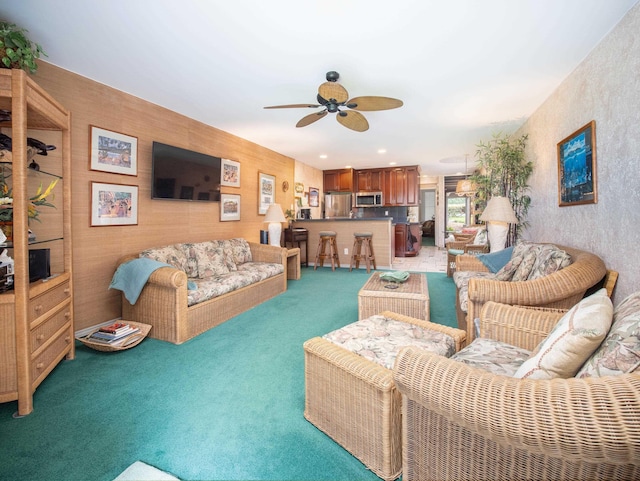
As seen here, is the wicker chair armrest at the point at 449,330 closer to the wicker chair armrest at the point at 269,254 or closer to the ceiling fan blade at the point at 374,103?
the ceiling fan blade at the point at 374,103

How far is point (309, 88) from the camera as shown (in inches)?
117

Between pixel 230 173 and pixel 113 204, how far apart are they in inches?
72.9

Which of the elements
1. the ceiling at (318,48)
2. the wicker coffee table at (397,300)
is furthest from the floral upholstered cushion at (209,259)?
the wicker coffee table at (397,300)

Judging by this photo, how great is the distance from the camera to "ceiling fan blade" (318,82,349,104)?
243 cm

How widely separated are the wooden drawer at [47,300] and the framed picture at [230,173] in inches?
99.8

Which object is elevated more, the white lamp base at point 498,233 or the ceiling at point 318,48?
the ceiling at point 318,48

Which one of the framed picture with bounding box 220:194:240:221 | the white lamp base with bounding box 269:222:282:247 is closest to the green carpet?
the framed picture with bounding box 220:194:240:221

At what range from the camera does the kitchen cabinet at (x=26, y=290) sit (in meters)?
1.60

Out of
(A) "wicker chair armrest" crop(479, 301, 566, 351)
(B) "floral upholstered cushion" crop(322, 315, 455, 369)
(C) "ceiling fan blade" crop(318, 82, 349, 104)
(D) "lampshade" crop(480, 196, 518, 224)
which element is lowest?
(B) "floral upholstered cushion" crop(322, 315, 455, 369)

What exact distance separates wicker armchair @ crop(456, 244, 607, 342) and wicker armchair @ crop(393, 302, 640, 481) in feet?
3.94

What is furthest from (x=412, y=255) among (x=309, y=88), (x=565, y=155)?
(x=309, y=88)

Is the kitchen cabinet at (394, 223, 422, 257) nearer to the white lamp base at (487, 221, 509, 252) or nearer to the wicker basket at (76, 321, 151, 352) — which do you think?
the white lamp base at (487, 221, 509, 252)

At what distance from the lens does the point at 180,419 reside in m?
1.55

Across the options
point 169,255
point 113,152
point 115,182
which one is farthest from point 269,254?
point 113,152
